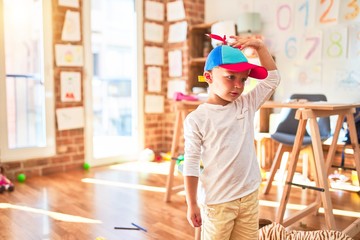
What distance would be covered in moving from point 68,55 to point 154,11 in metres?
1.26

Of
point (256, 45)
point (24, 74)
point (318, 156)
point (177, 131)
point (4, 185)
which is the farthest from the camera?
point (24, 74)

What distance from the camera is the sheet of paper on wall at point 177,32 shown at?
438 cm

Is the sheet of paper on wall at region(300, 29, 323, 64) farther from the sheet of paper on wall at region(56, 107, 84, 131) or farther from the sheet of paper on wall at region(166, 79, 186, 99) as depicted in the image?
the sheet of paper on wall at region(56, 107, 84, 131)

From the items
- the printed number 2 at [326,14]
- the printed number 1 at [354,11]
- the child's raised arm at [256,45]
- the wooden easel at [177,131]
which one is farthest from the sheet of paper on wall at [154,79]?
the child's raised arm at [256,45]

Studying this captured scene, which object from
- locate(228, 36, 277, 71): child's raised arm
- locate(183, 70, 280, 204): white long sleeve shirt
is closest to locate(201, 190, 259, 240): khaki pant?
locate(183, 70, 280, 204): white long sleeve shirt

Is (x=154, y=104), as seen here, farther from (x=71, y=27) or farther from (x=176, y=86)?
(x=71, y=27)

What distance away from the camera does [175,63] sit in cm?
452

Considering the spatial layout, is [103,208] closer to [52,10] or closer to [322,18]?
[52,10]

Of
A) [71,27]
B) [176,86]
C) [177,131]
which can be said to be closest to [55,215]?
[177,131]

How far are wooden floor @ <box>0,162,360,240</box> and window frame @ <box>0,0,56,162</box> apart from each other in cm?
26

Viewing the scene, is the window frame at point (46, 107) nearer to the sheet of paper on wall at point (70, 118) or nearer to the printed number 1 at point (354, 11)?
the sheet of paper on wall at point (70, 118)

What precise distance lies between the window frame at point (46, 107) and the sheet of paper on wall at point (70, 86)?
0.35 feet

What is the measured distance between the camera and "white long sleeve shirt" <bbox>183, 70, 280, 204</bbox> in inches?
49.7

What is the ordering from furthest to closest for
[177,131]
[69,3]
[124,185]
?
[69,3] → [124,185] → [177,131]
